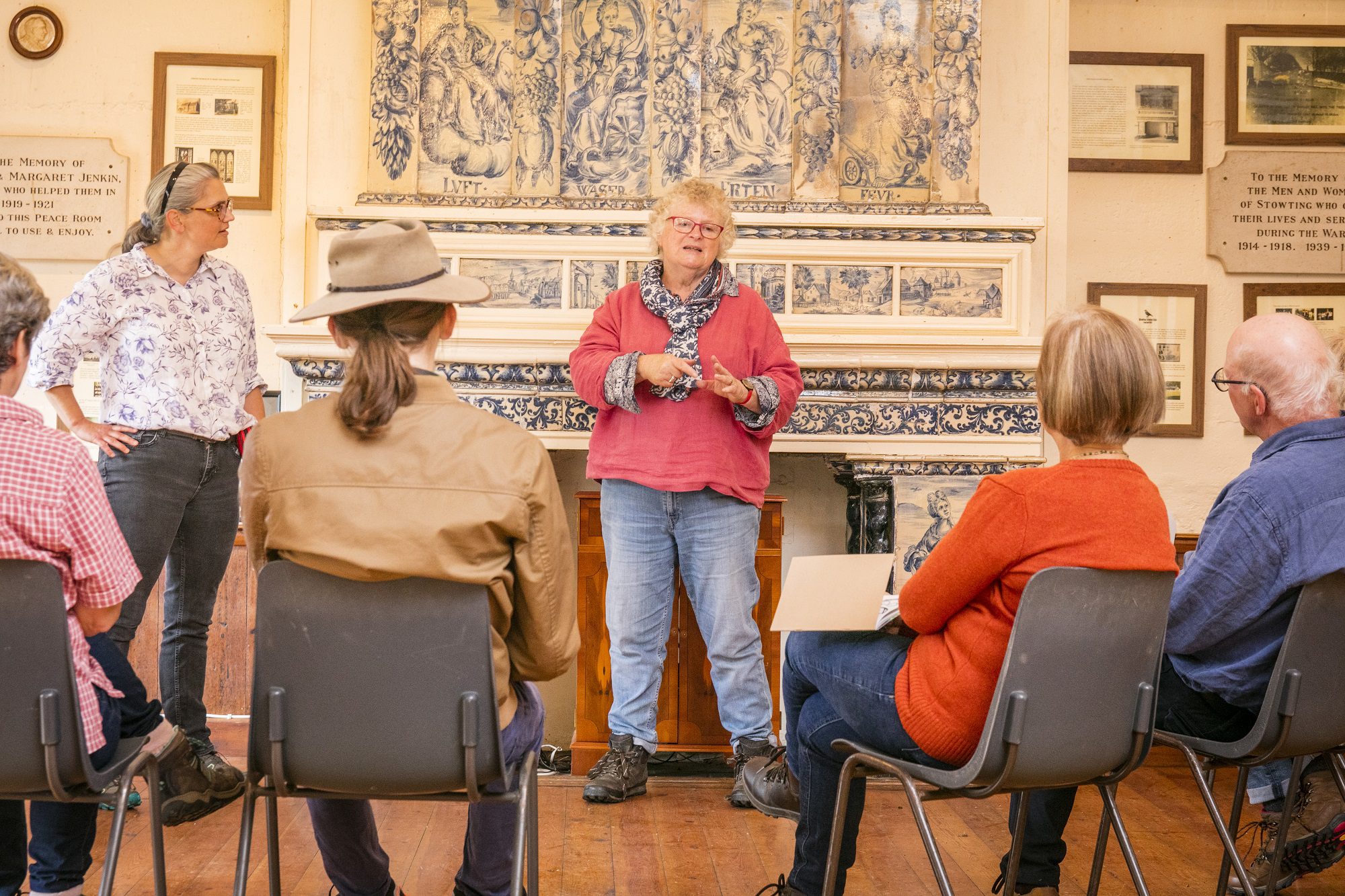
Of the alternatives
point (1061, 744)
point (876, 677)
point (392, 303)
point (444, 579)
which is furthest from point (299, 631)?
point (1061, 744)

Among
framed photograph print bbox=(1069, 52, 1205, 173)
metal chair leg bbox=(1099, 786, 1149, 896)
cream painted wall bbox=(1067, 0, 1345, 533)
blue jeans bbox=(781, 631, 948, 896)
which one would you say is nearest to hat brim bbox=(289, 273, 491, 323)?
blue jeans bbox=(781, 631, 948, 896)

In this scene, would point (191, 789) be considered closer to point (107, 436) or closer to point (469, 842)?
point (107, 436)

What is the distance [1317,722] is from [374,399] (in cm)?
164

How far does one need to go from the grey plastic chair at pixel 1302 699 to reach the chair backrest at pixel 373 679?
49.9 inches

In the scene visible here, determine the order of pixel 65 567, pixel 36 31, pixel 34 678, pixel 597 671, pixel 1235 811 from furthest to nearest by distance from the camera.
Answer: pixel 36 31 → pixel 597 671 → pixel 1235 811 → pixel 65 567 → pixel 34 678

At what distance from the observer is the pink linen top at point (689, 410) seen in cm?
308

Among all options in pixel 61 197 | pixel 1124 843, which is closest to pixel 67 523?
pixel 1124 843

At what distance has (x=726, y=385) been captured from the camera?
2936mm

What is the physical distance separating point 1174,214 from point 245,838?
4099mm

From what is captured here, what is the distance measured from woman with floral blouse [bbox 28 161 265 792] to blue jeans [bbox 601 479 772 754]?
996mm

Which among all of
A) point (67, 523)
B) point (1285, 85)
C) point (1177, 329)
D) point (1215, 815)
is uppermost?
point (1285, 85)

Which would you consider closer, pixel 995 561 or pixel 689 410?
pixel 995 561

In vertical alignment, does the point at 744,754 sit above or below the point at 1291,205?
below

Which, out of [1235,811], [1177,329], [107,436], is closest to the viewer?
[1235,811]
